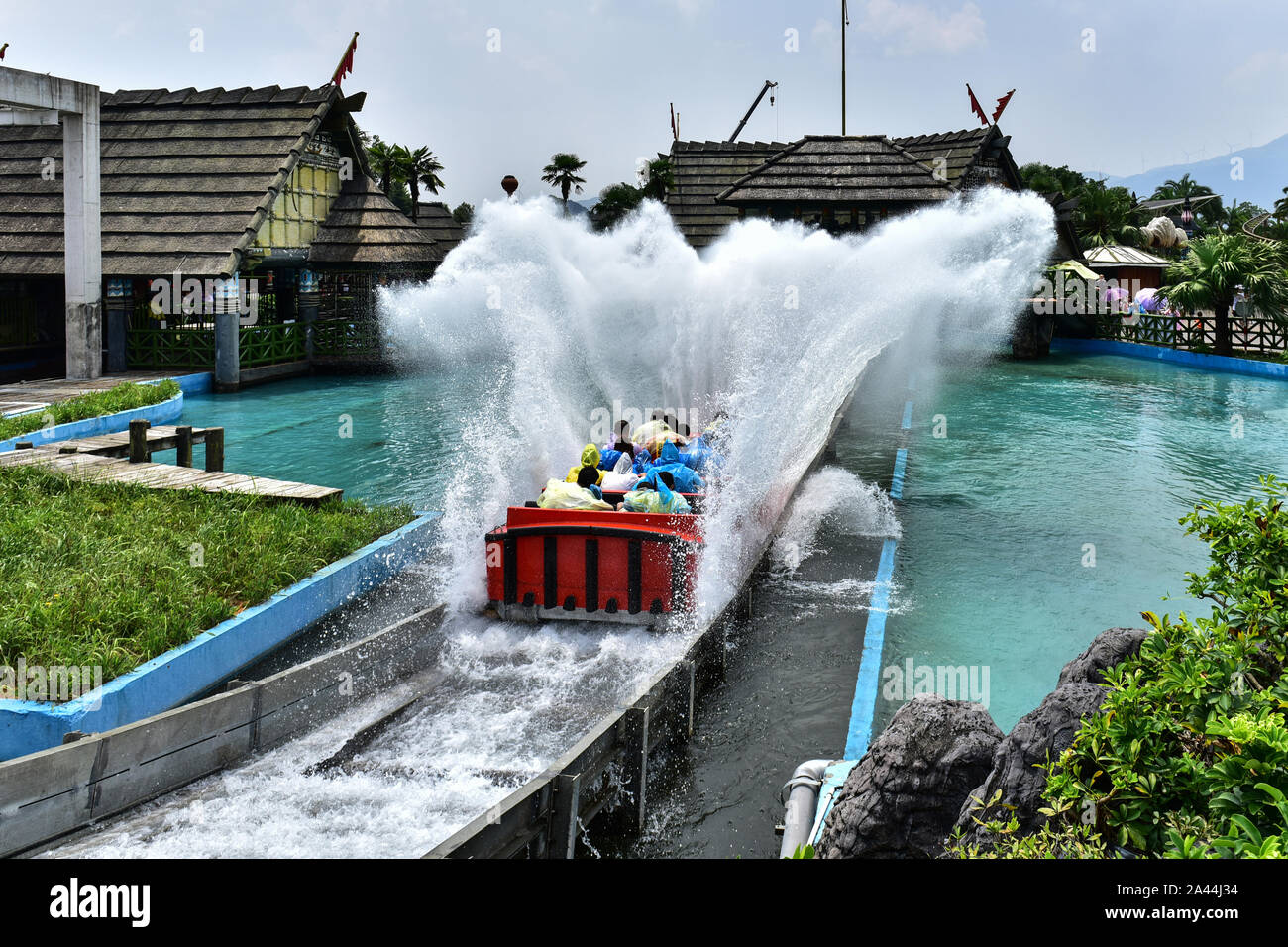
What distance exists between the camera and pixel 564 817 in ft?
16.5

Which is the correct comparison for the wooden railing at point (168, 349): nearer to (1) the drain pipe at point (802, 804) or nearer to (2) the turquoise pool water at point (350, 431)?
(2) the turquoise pool water at point (350, 431)

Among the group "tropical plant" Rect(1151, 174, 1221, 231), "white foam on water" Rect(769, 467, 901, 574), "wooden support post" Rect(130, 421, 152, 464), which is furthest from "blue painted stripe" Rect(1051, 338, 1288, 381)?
"tropical plant" Rect(1151, 174, 1221, 231)

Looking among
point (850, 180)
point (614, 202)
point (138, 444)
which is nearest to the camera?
point (138, 444)

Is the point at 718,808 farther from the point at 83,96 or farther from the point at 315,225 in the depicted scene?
the point at 315,225

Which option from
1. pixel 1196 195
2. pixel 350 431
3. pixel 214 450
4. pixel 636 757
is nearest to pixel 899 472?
pixel 350 431

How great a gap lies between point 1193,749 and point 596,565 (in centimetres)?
559

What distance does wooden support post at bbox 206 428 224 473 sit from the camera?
1178 cm

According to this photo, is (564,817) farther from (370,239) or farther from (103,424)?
(370,239)

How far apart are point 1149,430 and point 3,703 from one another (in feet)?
61.1

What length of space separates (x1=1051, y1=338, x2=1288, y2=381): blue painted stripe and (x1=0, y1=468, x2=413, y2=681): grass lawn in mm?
24663

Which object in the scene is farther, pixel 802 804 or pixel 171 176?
pixel 171 176

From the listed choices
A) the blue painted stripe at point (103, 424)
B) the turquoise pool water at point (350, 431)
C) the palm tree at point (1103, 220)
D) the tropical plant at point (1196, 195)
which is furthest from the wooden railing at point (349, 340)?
the tropical plant at point (1196, 195)

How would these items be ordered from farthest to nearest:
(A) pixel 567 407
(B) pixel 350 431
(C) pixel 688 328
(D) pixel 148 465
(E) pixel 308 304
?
(E) pixel 308 304 → (C) pixel 688 328 → (B) pixel 350 431 → (A) pixel 567 407 → (D) pixel 148 465

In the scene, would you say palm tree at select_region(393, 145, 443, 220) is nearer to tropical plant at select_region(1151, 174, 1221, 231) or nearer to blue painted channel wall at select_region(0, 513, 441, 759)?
blue painted channel wall at select_region(0, 513, 441, 759)
